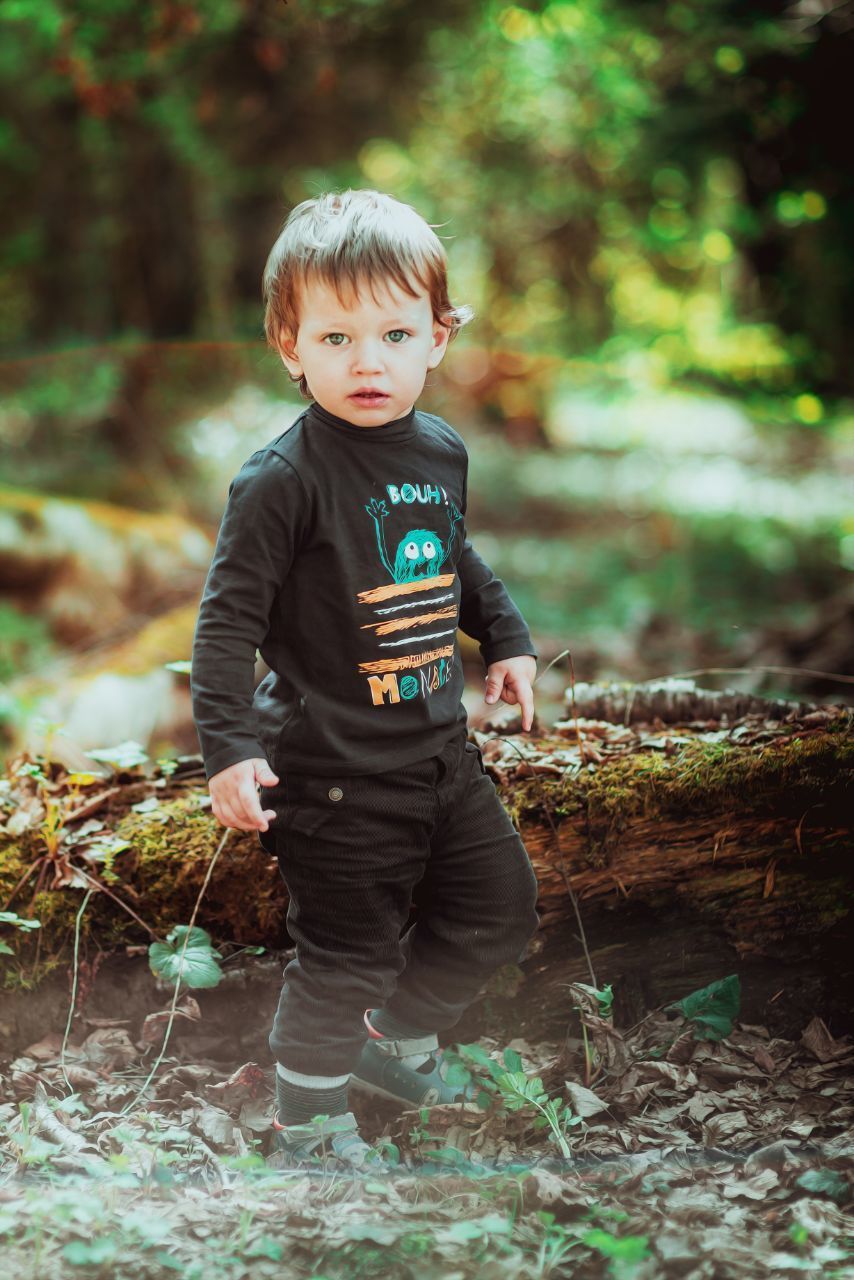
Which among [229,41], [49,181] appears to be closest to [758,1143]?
[229,41]

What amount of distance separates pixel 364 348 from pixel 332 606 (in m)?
0.50

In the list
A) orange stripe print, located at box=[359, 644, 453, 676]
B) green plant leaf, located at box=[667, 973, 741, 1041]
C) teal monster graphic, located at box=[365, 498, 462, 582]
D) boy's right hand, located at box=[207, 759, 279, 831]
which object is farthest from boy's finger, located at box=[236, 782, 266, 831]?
green plant leaf, located at box=[667, 973, 741, 1041]

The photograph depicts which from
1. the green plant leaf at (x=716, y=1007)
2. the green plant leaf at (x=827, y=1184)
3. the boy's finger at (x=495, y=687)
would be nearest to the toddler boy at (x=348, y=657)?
the boy's finger at (x=495, y=687)

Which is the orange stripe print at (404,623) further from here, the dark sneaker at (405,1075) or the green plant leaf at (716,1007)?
the green plant leaf at (716,1007)

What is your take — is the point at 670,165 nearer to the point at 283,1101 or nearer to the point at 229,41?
the point at 229,41

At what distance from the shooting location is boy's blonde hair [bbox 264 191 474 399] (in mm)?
1993

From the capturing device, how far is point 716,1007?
248 centimetres

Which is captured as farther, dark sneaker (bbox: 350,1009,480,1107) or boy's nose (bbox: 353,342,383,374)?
dark sneaker (bbox: 350,1009,480,1107)

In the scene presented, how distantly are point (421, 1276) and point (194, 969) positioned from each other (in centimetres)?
83

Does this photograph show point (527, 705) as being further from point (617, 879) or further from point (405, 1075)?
point (405, 1075)

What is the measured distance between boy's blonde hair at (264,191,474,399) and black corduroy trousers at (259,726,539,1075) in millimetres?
921

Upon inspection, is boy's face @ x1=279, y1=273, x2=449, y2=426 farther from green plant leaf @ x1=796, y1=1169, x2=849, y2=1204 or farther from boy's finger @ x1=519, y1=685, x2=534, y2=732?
green plant leaf @ x1=796, y1=1169, x2=849, y2=1204

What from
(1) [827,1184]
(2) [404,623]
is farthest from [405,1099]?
(2) [404,623]

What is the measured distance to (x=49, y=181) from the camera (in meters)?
9.76
